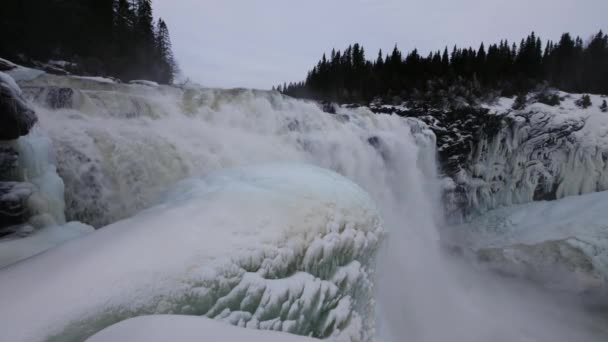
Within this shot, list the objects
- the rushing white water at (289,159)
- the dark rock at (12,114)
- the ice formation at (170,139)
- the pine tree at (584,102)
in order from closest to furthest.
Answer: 1. the dark rock at (12,114)
2. the ice formation at (170,139)
3. the rushing white water at (289,159)
4. the pine tree at (584,102)

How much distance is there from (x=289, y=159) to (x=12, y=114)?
5367 millimetres

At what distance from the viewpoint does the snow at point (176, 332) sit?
1.64 meters

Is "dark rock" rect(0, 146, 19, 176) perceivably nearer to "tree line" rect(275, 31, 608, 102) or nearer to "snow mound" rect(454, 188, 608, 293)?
"snow mound" rect(454, 188, 608, 293)

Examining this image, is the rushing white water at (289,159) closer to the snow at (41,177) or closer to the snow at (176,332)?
the snow at (41,177)

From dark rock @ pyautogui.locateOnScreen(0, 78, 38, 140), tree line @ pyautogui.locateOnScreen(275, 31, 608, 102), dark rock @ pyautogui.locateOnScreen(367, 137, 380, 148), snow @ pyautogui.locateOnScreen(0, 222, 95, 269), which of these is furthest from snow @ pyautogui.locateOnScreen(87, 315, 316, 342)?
tree line @ pyautogui.locateOnScreen(275, 31, 608, 102)

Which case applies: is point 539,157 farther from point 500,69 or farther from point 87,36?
point 87,36

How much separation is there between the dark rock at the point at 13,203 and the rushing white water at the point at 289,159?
2.94 ft

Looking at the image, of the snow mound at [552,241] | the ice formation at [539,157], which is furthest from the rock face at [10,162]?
the ice formation at [539,157]

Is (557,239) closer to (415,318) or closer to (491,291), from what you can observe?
(491,291)

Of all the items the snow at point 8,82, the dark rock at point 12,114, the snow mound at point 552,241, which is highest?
the snow at point 8,82

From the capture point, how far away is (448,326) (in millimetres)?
7145

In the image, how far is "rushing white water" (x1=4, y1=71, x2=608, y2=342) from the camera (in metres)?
5.09

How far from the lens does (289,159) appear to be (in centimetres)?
788

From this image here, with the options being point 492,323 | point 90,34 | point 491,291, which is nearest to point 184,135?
point 492,323
